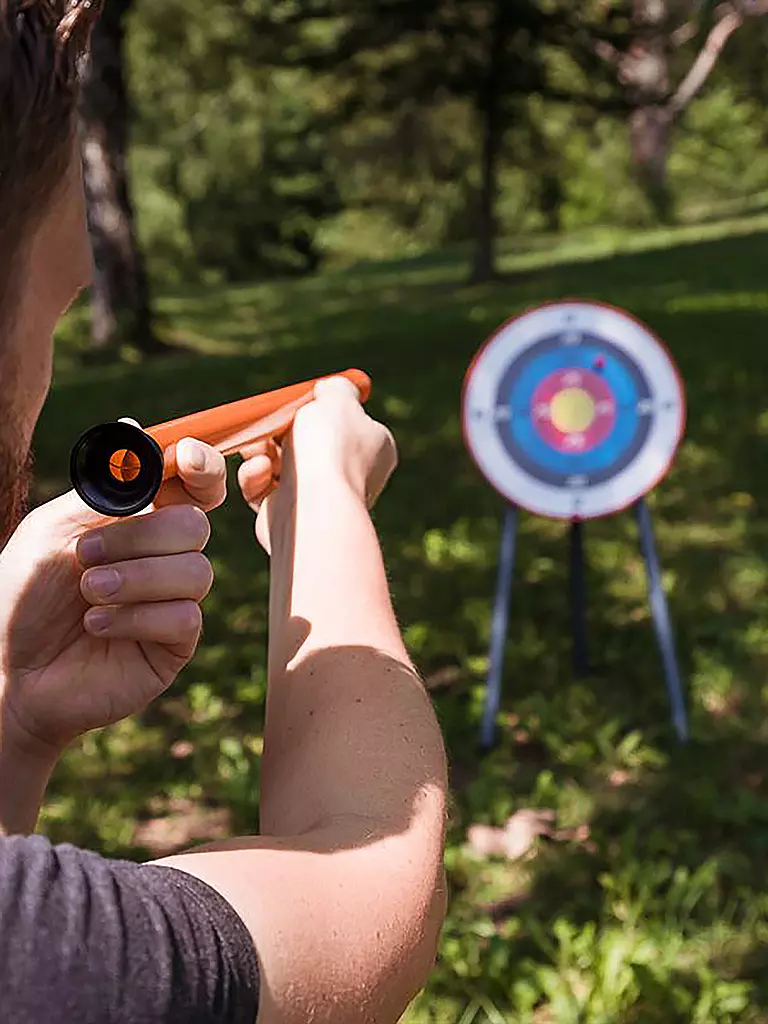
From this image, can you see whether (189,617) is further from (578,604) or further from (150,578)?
(578,604)

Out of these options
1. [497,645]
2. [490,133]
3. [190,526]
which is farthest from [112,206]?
[190,526]

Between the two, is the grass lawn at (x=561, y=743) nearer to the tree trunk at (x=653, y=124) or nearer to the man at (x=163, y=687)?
the man at (x=163, y=687)

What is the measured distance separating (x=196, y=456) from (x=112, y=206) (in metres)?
9.05

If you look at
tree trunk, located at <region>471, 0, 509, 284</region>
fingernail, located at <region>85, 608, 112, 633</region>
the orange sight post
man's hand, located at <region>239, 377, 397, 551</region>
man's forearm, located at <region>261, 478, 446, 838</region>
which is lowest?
tree trunk, located at <region>471, 0, 509, 284</region>

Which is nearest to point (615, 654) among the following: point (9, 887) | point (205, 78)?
point (9, 887)

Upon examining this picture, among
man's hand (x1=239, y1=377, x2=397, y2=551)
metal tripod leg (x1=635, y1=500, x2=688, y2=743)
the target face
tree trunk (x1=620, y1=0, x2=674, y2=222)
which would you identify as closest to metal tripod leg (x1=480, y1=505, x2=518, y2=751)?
the target face

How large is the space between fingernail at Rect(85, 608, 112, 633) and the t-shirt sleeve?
12.9 inches

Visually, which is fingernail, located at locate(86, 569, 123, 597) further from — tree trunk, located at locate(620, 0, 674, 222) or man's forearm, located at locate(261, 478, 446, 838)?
tree trunk, located at locate(620, 0, 674, 222)

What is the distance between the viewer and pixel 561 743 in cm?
295

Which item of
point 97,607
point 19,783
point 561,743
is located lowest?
point 561,743

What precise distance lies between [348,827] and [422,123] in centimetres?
1880

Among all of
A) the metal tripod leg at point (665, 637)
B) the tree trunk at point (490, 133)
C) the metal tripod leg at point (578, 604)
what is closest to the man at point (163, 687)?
the metal tripod leg at point (665, 637)

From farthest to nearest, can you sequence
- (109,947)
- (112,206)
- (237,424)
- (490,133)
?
1. (490,133)
2. (112,206)
3. (237,424)
4. (109,947)

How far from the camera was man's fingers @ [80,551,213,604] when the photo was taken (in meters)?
0.95
